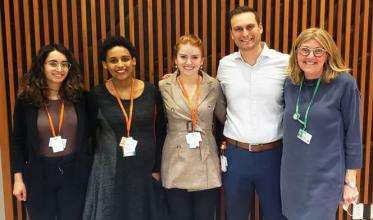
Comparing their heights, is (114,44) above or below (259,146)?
above

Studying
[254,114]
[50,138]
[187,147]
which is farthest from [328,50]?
[50,138]

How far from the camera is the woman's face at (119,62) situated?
253 cm

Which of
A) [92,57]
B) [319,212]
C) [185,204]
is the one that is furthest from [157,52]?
[319,212]

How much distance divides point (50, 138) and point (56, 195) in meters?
0.39

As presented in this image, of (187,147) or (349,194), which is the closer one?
(349,194)

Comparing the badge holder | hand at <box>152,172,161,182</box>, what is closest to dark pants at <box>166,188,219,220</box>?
hand at <box>152,172,161,182</box>

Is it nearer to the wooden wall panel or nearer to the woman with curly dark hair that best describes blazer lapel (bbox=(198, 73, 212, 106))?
the wooden wall panel

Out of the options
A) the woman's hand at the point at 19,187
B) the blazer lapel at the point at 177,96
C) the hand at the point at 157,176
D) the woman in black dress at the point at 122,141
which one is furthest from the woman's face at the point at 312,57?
the woman's hand at the point at 19,187

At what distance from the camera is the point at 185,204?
2732 millimetres

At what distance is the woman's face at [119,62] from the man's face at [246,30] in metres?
0.75

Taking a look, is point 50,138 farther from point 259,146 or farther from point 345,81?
point 345,81

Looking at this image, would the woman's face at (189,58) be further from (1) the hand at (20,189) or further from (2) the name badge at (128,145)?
(1) the hand at (20,189)

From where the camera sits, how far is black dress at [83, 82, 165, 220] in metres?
2.56

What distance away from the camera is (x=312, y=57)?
214 centimetres
